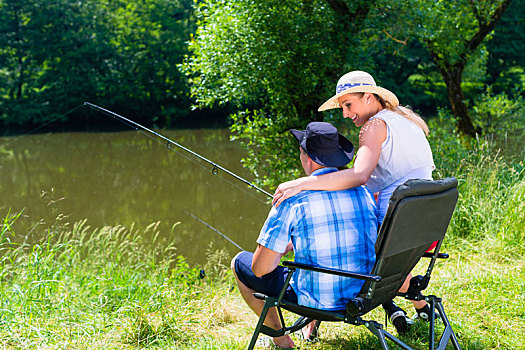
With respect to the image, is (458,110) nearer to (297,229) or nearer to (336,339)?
(336,339)

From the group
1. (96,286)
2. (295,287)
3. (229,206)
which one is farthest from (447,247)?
(229,206)

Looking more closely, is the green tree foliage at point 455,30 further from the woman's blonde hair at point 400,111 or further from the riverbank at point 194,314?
the woman's blonde hair at point 400,111

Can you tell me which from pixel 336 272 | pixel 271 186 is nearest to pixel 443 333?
pixel 336 272

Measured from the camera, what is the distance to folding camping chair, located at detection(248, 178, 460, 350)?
1953mm

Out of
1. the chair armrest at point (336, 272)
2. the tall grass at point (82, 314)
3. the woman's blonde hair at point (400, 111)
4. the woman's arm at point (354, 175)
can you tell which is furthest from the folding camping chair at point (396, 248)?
the tall grass at point (82, 314)

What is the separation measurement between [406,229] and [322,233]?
331mm

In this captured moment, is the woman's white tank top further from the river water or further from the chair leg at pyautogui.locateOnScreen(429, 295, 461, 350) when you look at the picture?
the river water

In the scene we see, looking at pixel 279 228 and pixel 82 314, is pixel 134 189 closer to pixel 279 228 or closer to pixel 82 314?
pixel 82 314

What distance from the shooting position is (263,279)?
89.5 inches

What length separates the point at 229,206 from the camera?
31.7ft

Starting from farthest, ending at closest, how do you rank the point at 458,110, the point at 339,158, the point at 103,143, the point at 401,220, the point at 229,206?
the point at 103,143
the point at 229,206
the point at 458,110
the point at 339,158
the point at 401,220

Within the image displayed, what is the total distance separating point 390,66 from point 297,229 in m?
20.7

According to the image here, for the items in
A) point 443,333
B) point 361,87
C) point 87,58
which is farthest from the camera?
point 87,58

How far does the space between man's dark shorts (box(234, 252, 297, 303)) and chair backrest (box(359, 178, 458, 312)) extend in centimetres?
35
